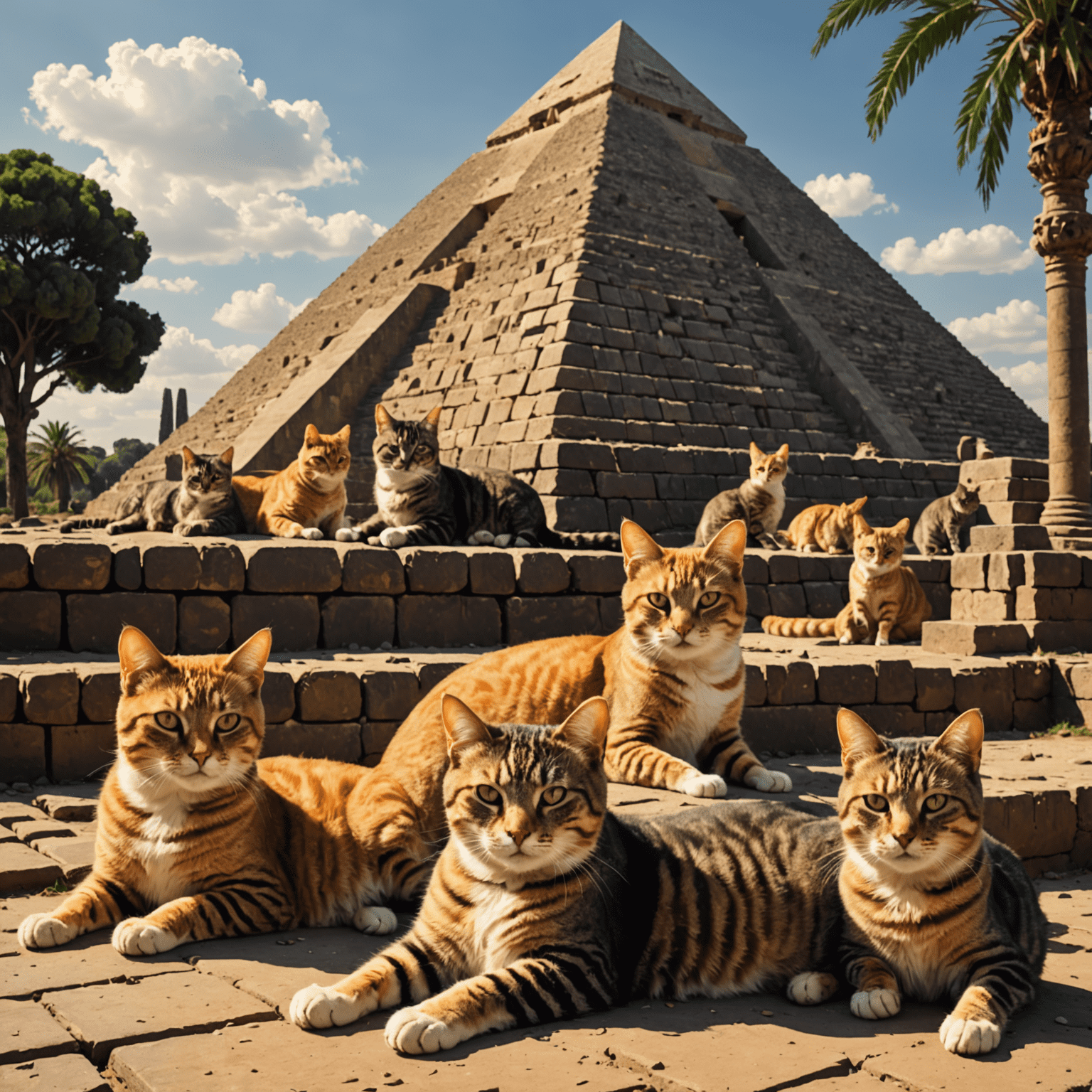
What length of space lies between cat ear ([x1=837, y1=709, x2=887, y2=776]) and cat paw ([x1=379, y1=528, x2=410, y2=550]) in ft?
16.0

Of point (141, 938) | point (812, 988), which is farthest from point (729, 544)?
point (141, 938)

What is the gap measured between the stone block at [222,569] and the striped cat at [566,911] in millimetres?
3997

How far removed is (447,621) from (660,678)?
3.14m

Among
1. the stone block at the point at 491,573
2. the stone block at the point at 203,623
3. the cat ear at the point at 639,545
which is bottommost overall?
the stone block at the point at 203,623

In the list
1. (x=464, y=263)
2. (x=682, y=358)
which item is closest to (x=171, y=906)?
(x=682, y=358)

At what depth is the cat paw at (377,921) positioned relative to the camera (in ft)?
10.5

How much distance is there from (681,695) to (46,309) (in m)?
26.7

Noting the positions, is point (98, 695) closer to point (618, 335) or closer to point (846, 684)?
point (846, 684)

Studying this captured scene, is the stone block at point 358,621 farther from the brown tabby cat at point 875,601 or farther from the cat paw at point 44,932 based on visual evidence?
the brown tabby cat at point 875,601

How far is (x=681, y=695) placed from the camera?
4.20m

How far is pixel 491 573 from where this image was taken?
722 centimetres

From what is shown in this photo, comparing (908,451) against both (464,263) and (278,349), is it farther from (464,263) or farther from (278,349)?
(278,349)

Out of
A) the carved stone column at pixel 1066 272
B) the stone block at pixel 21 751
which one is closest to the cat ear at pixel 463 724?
the stone block at pixel 21 751

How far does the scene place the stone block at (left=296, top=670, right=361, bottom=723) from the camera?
5.19 meters
